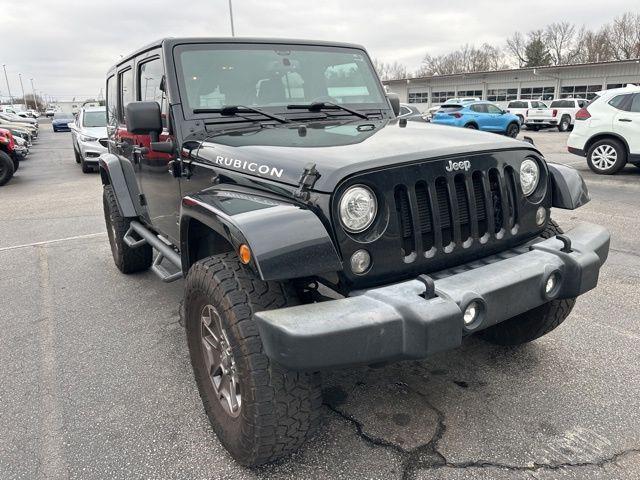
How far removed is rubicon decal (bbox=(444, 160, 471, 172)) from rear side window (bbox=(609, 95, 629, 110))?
9.40 metres

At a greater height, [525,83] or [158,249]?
[525,83]

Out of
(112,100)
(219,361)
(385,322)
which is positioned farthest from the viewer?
(112,100)

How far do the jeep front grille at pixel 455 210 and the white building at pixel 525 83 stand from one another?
31697 millimetres

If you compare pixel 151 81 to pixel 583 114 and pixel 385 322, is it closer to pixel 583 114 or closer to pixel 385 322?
pixel 385 322

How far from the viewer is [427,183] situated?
223 centimetres

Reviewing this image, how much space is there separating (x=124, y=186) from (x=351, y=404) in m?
2.92

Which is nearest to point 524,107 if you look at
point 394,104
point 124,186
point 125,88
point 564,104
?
point 564,104

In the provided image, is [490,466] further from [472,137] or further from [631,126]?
[631,126]

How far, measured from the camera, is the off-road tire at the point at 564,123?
86.4 ft

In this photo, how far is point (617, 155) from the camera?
33.0 ft

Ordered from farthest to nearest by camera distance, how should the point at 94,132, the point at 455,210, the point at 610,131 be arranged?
the point at 94,132 < the point at 610,131 < the point at 455,210

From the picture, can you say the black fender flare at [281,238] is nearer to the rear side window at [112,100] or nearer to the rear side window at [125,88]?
the rear side window at [125,88]

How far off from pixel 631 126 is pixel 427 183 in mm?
9429

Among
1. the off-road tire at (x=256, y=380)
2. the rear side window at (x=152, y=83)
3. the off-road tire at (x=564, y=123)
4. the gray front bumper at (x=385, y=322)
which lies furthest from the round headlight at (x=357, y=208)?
the off-road tire at (x=564, y=123)
